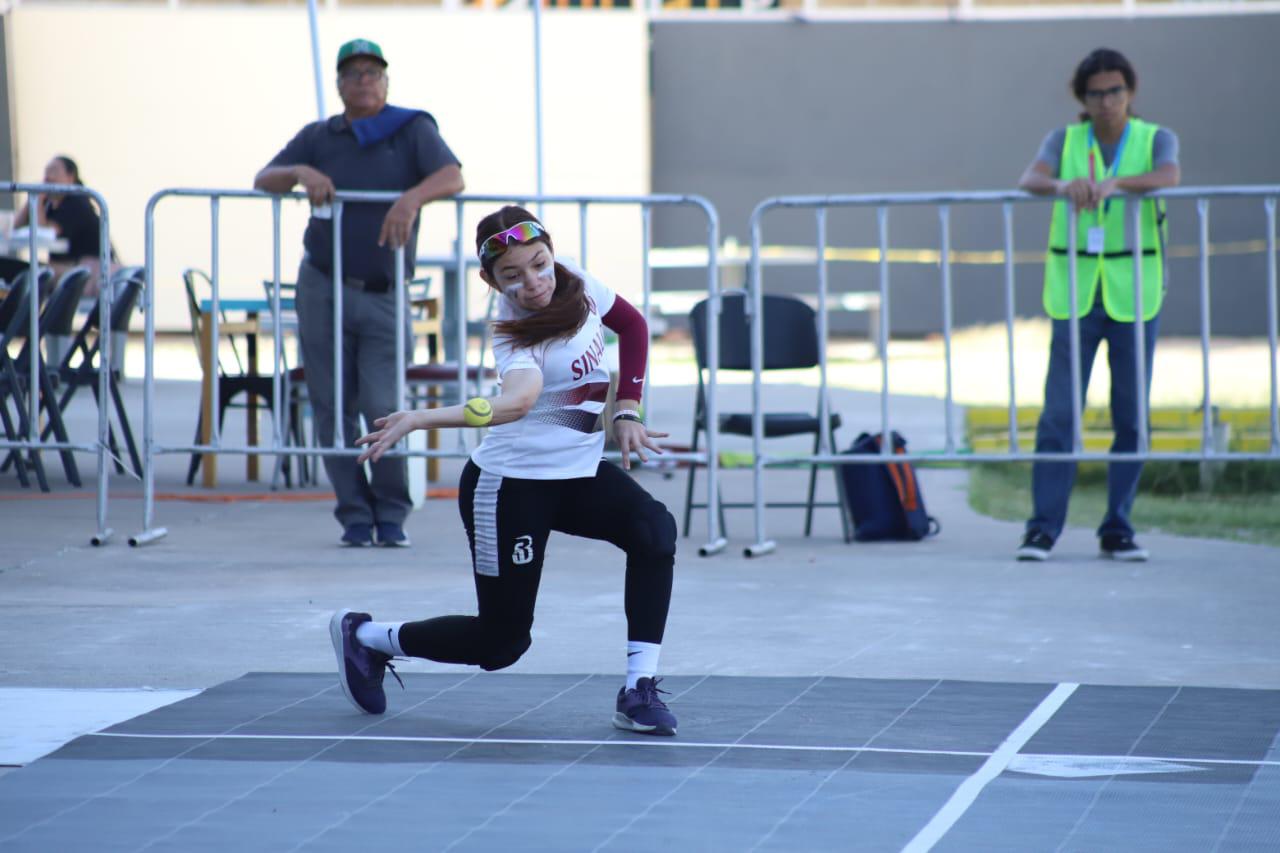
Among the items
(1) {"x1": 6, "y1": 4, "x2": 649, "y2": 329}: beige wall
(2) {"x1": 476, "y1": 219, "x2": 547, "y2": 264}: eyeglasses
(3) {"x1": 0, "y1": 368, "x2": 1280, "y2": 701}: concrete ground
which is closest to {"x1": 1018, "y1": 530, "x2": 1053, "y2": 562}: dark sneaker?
(3) {"x1": 0, "y1": 368, "x2": 1280, "y2": 701}: concrete ground

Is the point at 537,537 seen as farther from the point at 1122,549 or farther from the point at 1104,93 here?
the point at 1104,93

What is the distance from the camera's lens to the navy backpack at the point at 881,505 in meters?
8.11

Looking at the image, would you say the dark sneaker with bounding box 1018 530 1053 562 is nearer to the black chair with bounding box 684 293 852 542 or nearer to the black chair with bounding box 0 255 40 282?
the black chair with bounding box 684 293 852 542

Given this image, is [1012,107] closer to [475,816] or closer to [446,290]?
[446,290]

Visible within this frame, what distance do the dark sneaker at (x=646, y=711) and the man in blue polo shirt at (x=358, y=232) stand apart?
3349 millimetres

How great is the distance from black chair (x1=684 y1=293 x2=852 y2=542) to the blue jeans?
979mm

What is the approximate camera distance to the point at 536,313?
4.41m

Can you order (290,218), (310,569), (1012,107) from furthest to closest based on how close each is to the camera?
1. (1012,107)
2. (290,218)
3. (310,569)

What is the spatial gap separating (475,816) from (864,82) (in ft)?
76.3

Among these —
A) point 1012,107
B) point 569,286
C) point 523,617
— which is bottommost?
point 523,617

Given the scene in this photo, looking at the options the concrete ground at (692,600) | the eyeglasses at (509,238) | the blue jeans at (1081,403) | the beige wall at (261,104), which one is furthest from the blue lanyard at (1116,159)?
the beige wall at (261,104)

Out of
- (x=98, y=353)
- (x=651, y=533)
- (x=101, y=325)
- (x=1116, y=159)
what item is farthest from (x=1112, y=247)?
(x=98, y=353)

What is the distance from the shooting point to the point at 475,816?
375 cm

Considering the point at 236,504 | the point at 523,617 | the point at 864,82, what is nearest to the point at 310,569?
the point at 236,504
